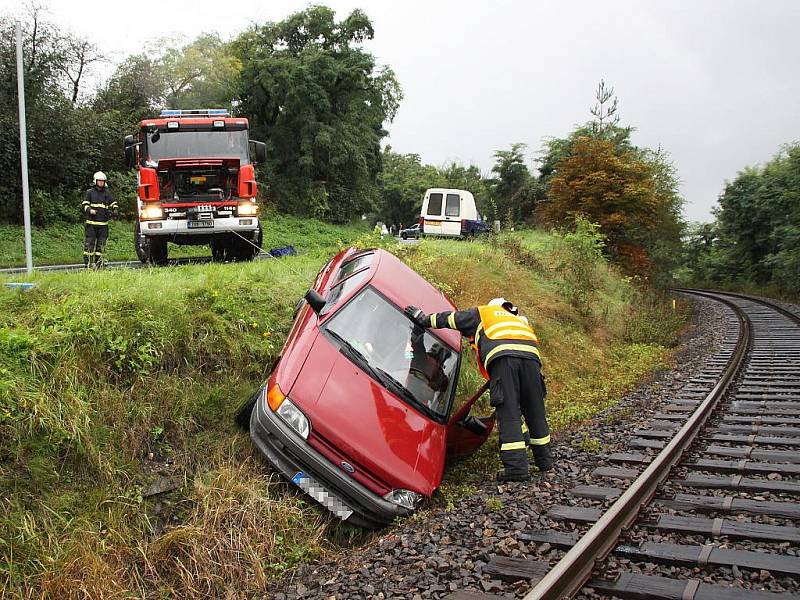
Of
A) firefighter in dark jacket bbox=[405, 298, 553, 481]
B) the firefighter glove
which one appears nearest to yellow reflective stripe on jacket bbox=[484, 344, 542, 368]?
firefighter in dark jacket bbox=[405, 298, 553, 481]

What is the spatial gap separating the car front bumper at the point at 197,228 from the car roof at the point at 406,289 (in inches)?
202

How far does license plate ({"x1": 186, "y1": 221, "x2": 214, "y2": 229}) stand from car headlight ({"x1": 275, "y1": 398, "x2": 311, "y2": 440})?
23.8 ft

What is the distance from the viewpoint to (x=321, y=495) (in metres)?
5.41

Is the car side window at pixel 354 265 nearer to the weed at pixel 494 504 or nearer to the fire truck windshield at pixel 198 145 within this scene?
the weed at pixel 494 504

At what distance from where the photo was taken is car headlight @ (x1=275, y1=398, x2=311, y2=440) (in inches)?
214

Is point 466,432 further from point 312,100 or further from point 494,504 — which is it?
point 312,100

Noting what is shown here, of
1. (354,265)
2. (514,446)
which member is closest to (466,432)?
(514,446)

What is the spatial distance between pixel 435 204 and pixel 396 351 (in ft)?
66.2

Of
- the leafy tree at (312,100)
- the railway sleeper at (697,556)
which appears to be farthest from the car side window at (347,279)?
the leafy tree at (312,100)

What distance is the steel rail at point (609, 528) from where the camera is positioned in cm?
374

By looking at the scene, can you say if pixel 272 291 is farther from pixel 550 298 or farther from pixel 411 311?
pixel 550 298

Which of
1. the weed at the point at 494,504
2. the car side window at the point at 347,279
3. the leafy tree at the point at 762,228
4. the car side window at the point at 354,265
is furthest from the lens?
the leafy tree at the point at 762,228

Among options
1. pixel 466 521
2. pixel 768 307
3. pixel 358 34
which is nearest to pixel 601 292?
pixel 768 307

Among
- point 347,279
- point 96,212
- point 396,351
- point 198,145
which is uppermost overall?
point 198,145
